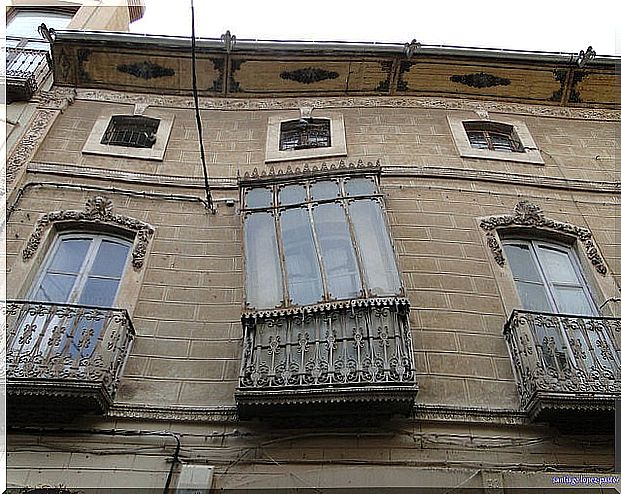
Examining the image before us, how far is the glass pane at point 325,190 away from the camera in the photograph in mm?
7004

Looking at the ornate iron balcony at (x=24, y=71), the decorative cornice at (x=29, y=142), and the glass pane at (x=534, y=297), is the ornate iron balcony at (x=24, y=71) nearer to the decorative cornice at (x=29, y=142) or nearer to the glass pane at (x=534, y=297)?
the decorative cornice at (x=29, y=142)

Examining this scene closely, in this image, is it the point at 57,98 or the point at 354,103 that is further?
the point at 354,103

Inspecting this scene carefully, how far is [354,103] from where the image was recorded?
33.4 ft

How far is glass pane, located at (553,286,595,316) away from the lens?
6.68 metres

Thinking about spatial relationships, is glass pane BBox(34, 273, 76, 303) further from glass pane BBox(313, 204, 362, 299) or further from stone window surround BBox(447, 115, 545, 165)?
stone window surround BBox(447, 115, 545, 165)

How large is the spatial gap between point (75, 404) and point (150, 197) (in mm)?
3382

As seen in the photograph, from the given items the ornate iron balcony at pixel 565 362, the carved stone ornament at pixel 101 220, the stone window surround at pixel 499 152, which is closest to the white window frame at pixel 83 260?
the carved stone ornament at pixel 101 220

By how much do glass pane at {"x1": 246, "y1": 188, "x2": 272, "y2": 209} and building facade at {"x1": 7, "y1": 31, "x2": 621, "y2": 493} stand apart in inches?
1.4

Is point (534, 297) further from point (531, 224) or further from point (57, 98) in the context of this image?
point (57, 98)

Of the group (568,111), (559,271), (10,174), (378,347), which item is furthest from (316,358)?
(568,111)

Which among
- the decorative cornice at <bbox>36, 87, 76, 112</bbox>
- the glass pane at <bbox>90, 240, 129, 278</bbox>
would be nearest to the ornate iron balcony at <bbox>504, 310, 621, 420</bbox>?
the glass pane at <bbox>90, 240, 129, 278</bbox>

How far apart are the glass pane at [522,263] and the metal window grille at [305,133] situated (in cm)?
330

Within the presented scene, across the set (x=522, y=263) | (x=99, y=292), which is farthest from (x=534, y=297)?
(x=99, y=292)

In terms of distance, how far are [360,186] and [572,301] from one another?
2614 mm
